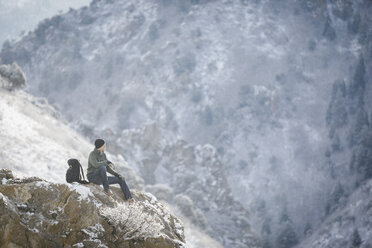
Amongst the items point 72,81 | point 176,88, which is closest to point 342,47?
point 176,88

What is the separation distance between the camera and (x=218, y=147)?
249 feet

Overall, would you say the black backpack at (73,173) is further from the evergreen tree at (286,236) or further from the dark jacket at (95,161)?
the evergreen tree at (286,236)

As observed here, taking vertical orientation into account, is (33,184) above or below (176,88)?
above

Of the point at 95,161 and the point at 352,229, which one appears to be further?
the point at 352,229

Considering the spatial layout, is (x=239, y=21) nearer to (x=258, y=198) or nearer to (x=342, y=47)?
(x=342, y=47)

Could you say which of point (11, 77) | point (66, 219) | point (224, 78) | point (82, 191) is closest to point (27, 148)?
point (82, 191)

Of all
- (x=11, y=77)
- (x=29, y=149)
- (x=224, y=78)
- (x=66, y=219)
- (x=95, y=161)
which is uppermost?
(x=66, y=219)

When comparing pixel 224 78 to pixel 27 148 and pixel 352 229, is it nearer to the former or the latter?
pixel 352 229

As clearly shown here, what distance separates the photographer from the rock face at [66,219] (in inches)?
241

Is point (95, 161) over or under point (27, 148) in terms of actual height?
over

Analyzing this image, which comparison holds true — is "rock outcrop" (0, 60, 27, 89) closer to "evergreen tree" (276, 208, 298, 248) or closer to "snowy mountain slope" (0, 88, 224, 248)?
"snowy mountain slope" (0, 88, 224, 248)

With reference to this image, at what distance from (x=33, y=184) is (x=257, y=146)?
73546mm

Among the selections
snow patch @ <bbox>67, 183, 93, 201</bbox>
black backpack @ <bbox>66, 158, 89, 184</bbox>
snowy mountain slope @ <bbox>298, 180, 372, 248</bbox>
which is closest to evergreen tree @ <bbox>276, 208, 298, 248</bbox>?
snowy mountain slope @ <bbox>298, 180, 372, 248</bbox>

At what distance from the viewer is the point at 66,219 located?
6664 mm
